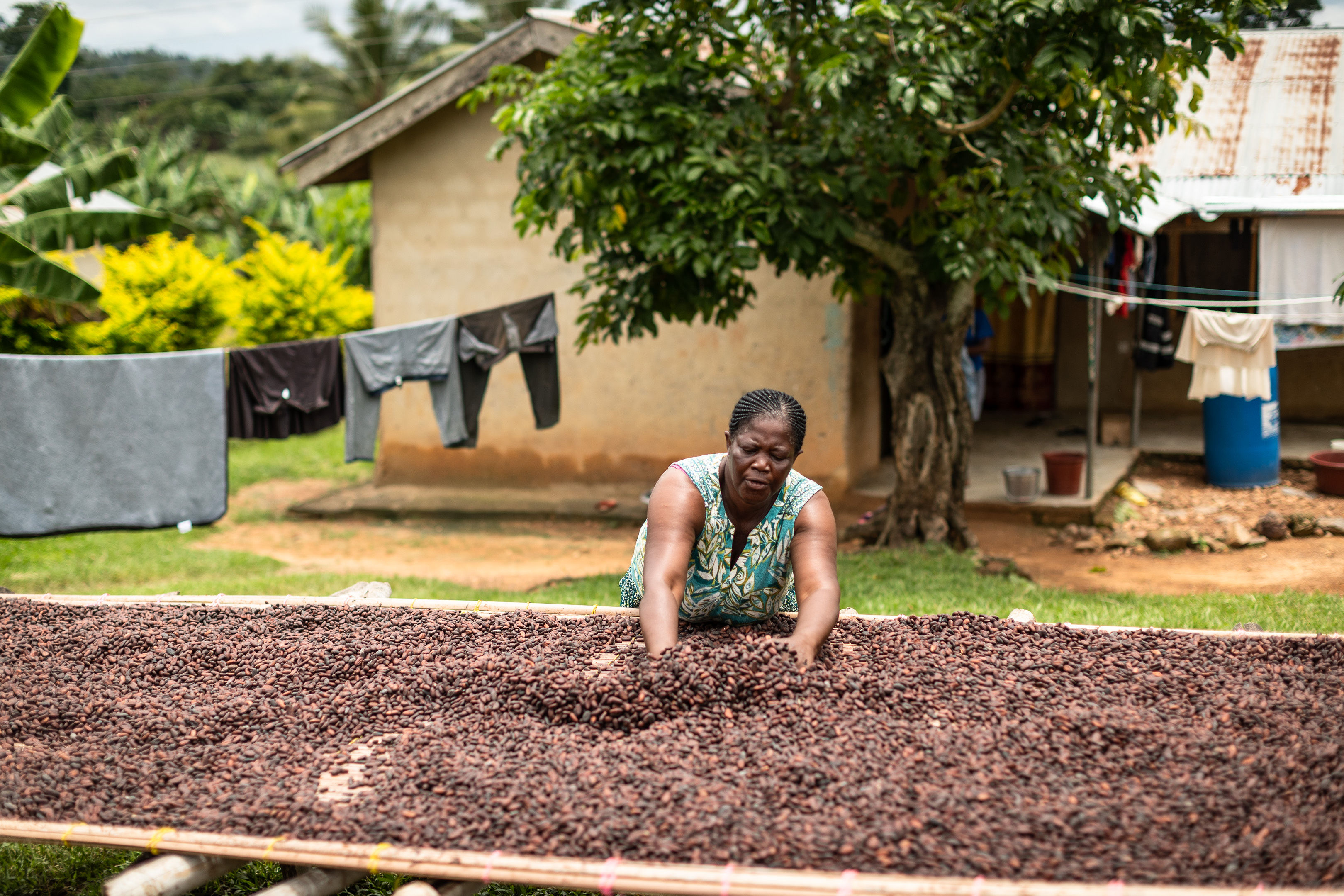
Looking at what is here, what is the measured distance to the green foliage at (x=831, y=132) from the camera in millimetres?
5160

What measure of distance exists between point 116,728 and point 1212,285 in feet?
34.4

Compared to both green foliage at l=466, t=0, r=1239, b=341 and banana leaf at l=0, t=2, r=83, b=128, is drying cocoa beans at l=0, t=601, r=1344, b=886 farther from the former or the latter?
banana leaf at l=0, t=2, r=83, b=128

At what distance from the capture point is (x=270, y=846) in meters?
2.12

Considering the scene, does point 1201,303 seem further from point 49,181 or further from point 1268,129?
point 49,181

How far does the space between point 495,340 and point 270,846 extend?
18.8ft

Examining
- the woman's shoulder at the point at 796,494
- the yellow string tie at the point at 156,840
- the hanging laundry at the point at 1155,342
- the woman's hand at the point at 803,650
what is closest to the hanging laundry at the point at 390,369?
the woman's shoulder at the point at 796,494

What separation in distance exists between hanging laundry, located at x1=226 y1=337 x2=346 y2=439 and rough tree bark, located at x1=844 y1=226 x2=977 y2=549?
3.79m

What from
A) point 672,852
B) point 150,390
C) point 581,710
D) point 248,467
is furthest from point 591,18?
point 248,467

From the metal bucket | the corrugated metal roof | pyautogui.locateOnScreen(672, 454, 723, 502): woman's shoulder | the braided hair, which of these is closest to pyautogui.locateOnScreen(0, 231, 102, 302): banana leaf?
pyautogui.locateOnScreen(672, 454, 723, 502): woman's shoulder

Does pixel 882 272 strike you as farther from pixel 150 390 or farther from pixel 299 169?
pixel 299 169

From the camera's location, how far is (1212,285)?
10.4 m

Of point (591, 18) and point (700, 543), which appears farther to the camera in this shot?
point (591, 18)

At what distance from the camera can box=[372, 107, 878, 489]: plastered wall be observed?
8562mm

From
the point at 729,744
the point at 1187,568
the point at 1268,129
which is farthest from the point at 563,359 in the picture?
the point at 729,744
